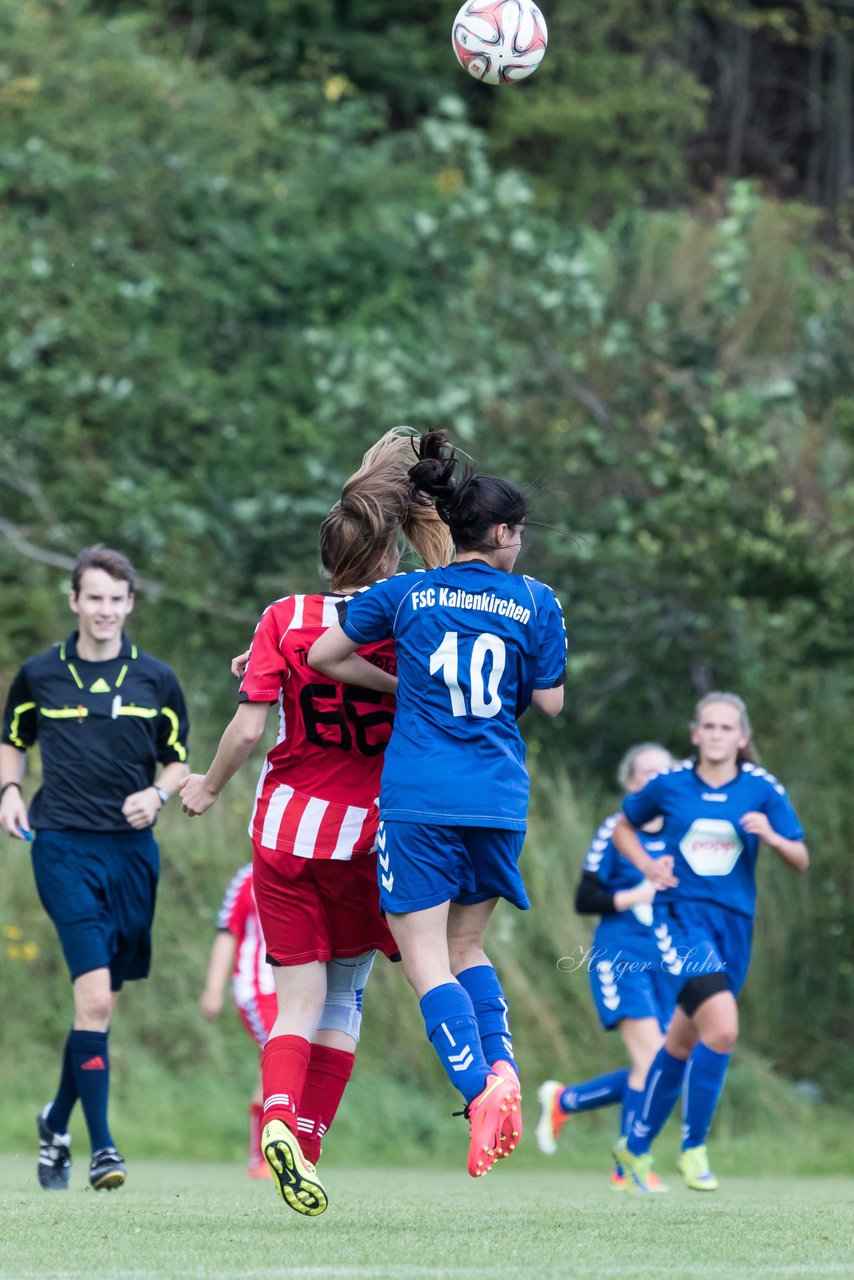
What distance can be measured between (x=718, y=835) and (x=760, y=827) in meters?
0.26

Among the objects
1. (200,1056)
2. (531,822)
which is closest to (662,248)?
(531,822)

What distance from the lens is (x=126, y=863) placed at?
7.20 meters

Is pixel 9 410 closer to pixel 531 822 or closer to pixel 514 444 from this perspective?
pixel 514 444

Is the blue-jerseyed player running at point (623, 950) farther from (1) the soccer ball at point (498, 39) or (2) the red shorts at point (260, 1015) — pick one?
(1) the soccer ball at point (498, 39)

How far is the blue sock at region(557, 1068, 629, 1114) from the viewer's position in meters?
9.03

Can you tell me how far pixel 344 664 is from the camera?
16.9 feet

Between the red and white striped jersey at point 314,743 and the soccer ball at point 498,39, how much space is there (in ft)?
10.5

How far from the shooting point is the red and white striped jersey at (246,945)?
8.78m

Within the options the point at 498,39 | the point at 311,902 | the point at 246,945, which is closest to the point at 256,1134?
the point at 246,945

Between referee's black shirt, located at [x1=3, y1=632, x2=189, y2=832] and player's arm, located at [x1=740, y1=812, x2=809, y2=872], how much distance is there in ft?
7.39

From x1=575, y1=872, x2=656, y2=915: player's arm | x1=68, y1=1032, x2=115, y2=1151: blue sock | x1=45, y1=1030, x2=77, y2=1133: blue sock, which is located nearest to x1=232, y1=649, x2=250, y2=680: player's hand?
x1=68, y1=1032, x2=115, y2=1151: blue sock

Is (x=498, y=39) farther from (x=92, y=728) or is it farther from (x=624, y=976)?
(x=624, y=976)

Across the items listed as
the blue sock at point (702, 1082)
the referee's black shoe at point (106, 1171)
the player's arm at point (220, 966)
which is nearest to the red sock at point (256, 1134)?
the player's arm at point (220, 966)

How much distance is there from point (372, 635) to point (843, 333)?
1034 cm
